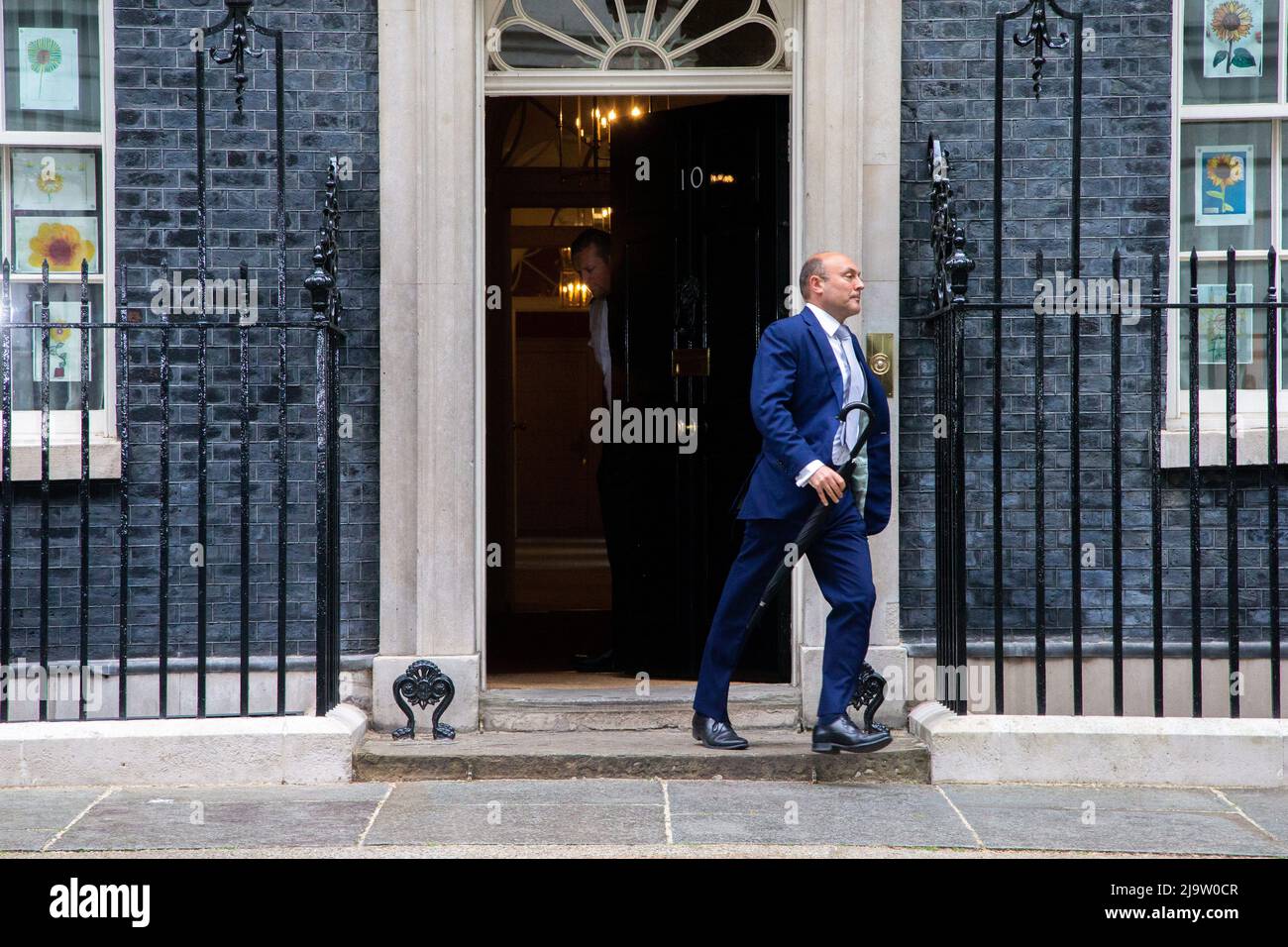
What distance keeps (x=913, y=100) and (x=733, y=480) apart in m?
1.87

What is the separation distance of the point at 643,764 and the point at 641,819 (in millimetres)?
671

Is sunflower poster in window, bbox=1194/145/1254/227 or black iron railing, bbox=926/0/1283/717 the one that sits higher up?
sunflower poster in window, bbox=1194/145/1254/227

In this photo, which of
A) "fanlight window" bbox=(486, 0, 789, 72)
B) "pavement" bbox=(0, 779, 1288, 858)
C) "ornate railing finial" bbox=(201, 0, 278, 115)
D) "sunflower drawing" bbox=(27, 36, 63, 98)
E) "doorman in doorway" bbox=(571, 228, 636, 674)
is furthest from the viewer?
"doorman in doorway" bbox=(571, 228, 636, 674)

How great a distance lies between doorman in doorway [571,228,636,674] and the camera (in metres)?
7.50

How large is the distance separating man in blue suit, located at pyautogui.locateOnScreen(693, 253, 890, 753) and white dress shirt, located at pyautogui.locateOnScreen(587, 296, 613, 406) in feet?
6.39

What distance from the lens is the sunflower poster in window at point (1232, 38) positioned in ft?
22.1

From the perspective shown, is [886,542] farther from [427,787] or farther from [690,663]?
[427,787]

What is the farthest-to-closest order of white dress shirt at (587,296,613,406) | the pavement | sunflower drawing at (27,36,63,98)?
1. white dress shirt at (587,296,613,406)
2. sunflower drawing at (27,36,63,98)
3. the pavement

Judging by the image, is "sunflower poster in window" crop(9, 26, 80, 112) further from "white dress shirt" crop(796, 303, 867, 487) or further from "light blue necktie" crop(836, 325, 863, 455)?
"light blue necktie" crop(836, 325, 863, 455)

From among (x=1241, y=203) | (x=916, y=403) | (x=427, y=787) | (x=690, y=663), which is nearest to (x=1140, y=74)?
(x=1241, y=203)

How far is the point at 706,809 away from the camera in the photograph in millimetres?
5441

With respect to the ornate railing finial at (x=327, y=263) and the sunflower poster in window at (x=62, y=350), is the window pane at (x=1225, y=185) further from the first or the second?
the sunflower poster in window at (x=62, y=350)

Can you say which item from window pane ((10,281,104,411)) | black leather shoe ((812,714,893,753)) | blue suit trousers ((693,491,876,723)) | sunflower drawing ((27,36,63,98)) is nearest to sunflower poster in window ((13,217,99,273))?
window pane ((10,281,104,411))

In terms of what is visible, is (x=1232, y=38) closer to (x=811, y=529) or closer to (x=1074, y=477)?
(x=1074, y=477)
